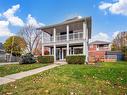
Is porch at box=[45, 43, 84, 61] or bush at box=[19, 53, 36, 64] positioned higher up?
porch at box=[45, 43, 84, 61]

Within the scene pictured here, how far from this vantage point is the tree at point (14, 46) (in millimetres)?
45994

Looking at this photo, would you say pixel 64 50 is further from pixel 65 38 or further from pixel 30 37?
pixel 30 37

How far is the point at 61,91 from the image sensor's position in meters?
7.45

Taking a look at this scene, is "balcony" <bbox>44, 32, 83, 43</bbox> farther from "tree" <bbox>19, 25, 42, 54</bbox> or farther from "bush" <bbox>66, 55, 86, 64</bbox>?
"tree" <bbox>19, 25, 42, 54</bbox>

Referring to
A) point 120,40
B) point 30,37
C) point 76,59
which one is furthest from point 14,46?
point 120,40

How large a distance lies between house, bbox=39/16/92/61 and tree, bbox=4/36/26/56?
16496 millimetres

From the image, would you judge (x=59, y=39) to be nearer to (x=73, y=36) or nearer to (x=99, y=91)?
(x=73, y=36)

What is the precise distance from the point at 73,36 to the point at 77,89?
19844mm

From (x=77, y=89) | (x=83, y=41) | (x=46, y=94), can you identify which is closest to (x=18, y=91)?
(x=46, y=94)

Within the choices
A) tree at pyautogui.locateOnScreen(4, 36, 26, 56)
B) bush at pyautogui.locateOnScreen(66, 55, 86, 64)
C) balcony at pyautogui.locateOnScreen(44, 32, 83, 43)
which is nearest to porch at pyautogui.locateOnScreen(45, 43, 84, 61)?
balcony at pyautogui.locateOnScreen(44, 32, 83, 43)

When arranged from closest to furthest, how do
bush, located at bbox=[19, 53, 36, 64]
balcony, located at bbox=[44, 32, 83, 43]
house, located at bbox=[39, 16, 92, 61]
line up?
bush, located at bbox=[19, 53, 36, 64]
house, located at bbox=[39, 16, 92, 61]
balcony, located at bbox=[44, 32, 83, 43]

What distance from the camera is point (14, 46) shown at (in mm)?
46656

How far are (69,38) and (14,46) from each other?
23099mm

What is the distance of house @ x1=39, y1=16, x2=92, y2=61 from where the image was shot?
83.1 feet
